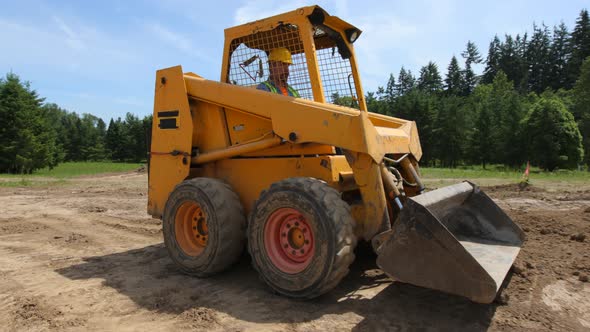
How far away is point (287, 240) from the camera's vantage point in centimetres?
405

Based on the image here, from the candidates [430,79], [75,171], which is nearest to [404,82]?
[430,79]

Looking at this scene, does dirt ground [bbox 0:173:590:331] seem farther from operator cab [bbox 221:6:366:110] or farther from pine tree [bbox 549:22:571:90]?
pine tree [bbox 549:22:571:90]

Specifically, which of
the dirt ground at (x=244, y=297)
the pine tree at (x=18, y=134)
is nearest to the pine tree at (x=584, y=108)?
the dirt ground at (x=244, y=297)

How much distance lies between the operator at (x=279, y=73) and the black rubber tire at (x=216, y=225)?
1278mm

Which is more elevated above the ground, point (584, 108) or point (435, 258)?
point (584, 108)

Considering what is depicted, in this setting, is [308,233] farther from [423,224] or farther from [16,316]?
[16,316]

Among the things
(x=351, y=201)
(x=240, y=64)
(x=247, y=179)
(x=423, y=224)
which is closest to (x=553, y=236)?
(x=351, y=201)

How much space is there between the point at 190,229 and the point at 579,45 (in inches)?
3994

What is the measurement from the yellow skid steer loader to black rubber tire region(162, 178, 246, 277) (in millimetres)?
15

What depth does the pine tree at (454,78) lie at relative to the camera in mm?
99006

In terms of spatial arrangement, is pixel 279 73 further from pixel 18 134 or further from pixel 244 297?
pixel 18 134

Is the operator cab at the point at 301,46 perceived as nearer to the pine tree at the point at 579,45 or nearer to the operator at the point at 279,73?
the operator at the point at 279,73

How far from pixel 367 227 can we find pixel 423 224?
2.42ft

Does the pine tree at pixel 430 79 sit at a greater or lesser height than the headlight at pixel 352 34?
greater
